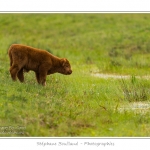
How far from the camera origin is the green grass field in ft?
35.0

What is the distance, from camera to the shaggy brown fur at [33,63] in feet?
45.0

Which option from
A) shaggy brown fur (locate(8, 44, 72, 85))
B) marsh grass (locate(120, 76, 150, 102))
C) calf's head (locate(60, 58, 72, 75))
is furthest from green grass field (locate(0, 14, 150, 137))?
calf's head (locate(60, 58, 72, 75))

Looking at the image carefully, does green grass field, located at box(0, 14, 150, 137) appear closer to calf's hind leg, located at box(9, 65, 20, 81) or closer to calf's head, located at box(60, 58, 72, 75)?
calf's hind leg, located at box(9, 65, 20, 81)

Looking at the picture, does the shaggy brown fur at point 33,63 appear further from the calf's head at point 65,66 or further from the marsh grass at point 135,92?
the marsh grass at point 135,92

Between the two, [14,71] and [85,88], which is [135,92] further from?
[14,71]

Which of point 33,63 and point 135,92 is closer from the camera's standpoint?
point 135,92

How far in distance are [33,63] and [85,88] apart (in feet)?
7.09

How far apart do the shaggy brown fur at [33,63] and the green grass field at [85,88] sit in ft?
1.17

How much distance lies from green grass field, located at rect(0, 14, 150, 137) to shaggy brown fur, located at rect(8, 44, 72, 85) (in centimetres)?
36

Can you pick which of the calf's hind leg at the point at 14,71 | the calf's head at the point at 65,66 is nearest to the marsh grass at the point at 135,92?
the calf's head at the point at 65,66

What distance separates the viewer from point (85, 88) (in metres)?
15.3

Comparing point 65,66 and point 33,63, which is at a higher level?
point 33,63

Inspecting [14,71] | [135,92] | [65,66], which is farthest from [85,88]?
[14,71]

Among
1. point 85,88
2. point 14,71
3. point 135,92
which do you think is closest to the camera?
point 14,71
